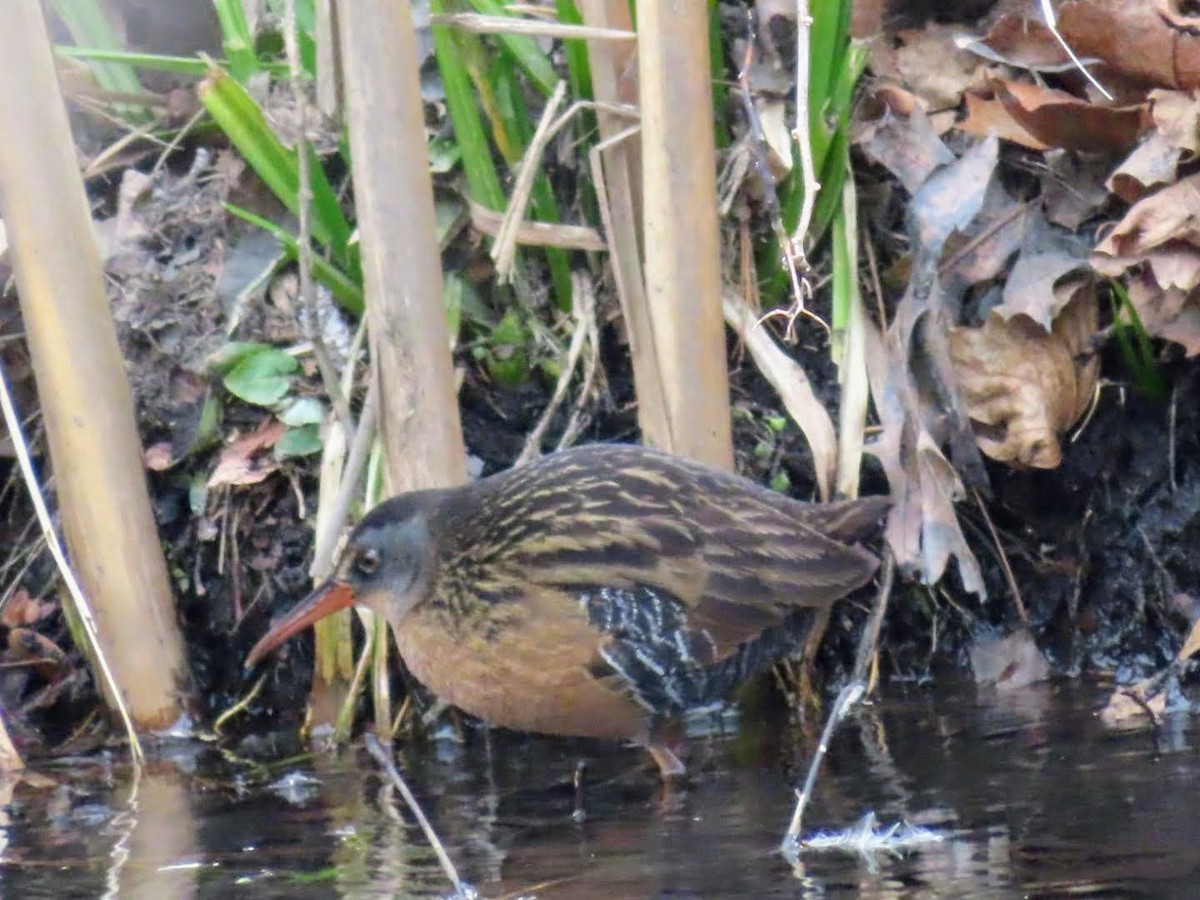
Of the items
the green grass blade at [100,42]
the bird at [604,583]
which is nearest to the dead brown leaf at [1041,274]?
the bird at [604,583]

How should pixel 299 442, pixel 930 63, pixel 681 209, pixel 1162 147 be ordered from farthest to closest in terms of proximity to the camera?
pixel 930 63
pixel 299 442
pixel 1162 147
pixel 681 209

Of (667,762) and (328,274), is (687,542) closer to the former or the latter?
(667,762)

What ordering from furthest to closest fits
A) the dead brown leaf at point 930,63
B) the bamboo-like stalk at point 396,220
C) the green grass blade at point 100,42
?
1. the green grass blade at point 100,42
2. the dead brown leaf at point 930,63
3. the bamboo-like stalk at point 396,220

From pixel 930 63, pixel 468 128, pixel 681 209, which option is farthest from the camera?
pixel 930 63

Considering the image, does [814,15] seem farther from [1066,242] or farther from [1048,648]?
[1048,648]

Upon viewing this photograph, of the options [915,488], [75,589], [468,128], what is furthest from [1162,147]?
[75,589]

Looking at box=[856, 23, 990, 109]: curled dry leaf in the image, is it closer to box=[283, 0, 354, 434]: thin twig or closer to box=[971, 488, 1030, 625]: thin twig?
box=[971, 488, 1030, 625]: thin twig

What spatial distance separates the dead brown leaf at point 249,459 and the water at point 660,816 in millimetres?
646

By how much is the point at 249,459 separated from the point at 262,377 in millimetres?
200

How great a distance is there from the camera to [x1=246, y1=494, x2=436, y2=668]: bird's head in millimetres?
4059

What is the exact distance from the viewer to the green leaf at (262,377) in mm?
4562

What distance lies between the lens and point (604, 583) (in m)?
3.92

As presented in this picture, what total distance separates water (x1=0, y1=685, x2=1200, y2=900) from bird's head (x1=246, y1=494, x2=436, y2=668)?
32 centimetres

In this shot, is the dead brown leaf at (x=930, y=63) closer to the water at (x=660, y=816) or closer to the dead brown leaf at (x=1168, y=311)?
the dead brown leaf at (x=1168, y=311)
